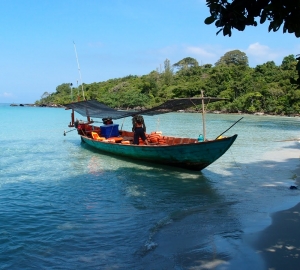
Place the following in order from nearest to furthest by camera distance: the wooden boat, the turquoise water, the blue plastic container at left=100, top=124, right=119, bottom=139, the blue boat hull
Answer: the turquoise water
the blue boat hull
the wooden boat
the blue plastic container at left=100, top=124, right=119, bottom=139

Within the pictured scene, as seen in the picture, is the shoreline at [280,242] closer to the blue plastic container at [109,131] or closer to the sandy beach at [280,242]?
the sandy beach at [280,242]

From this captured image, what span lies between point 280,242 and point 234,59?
78.5m

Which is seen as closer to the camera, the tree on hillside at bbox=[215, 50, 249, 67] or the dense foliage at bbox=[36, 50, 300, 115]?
the dense foliage at bbox=[36, 50, 300, 115]

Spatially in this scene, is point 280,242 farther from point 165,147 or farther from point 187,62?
point 187,62

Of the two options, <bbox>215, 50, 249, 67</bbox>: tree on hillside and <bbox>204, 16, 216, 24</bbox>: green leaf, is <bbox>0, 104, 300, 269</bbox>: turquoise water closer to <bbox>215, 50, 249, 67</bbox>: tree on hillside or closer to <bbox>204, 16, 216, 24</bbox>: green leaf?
<bbox>204, 16, 216, 24</bbox>: green leaf

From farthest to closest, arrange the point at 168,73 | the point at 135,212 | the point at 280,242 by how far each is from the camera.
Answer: the point at 168,73 → the point at 135,212 → the point at 280,242

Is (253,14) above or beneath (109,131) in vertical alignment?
above

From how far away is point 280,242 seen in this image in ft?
15.2

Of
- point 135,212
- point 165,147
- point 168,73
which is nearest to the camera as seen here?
point 135,212

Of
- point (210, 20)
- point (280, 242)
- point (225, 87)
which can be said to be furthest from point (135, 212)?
point (225, 87)

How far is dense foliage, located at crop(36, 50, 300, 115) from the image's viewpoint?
50.2 metres

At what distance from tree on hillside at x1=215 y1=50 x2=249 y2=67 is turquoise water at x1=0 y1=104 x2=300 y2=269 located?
225ft

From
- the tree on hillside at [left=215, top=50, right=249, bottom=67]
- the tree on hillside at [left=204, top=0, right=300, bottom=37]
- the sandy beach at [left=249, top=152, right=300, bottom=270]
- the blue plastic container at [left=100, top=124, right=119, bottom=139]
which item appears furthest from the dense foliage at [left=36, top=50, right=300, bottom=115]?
the tree on hillside at [left=204, top=0, right=300, bottom=37]

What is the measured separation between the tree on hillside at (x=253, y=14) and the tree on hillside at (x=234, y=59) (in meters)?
77.5
